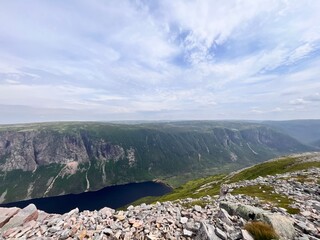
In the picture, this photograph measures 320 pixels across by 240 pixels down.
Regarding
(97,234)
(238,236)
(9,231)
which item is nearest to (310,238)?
(238,236)

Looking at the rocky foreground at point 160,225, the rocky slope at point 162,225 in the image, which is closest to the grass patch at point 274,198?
the rocky slope at point 162,225

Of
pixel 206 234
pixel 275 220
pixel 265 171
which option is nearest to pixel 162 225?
pixel 206 234

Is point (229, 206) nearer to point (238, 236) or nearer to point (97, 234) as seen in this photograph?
point (238, 236)

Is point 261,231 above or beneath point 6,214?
above

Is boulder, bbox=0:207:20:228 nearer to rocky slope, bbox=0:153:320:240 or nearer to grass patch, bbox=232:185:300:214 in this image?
rocky slope, bbox=0:153:320:240

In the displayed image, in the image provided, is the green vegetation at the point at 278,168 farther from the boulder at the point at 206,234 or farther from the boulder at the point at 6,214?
the boulder at the point at 6,214

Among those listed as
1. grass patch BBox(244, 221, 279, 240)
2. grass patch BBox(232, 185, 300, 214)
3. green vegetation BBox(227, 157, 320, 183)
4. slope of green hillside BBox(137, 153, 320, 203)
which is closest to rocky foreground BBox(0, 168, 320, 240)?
grass patch BBox(244, 221, 279, 240)

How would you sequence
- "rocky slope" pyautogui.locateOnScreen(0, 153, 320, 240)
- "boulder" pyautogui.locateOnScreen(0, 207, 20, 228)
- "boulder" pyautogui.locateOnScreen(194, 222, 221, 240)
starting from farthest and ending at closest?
1. "boulder" pyautogui.locateOnScreen(0, 207, 20, 228)
2. "rocky slope" pyautogui.locateOnScreen(0, 153, 320, 240)
3. "boulder" pyautogui.locateOnScreen(194, 222, 221, 240)

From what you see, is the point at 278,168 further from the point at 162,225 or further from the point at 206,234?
the point at 206,234
